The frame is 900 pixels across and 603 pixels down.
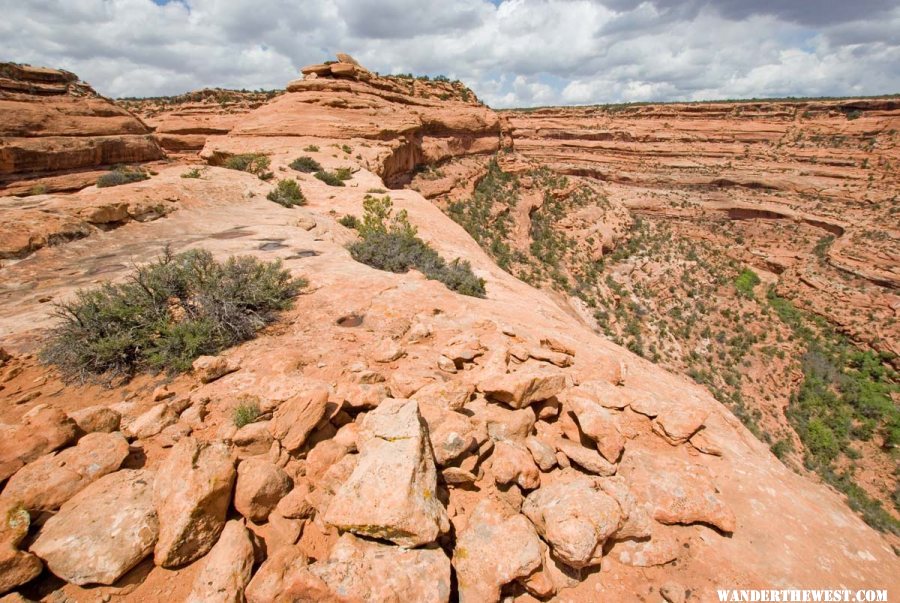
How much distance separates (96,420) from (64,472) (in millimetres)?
697

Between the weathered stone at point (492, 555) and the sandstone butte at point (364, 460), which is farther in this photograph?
the weathered stone at point (492, 555)

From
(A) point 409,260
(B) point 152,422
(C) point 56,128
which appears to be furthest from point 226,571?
(C) point 56,128

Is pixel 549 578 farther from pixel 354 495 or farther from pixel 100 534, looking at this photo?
pixel 100 534

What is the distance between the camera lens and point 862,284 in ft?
84.3

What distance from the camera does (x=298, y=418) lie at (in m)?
3.05

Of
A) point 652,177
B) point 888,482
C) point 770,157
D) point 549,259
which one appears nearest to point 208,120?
point 549,259

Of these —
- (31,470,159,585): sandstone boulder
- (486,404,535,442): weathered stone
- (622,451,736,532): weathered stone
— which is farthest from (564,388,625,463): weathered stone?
(31,470,159,585): sandstone boulder

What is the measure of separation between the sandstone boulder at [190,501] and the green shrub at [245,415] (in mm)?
645

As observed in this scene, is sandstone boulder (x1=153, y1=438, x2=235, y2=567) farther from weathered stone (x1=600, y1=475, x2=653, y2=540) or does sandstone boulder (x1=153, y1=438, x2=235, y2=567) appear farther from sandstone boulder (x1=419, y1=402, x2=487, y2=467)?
weathered stone (x1=600, y1=475, x2=653, y2=540)

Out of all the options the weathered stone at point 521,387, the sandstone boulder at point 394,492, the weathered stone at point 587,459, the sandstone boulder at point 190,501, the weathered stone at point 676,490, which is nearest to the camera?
the sandstone boulder at point 190,501

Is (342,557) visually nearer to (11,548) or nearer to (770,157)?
(11,548)

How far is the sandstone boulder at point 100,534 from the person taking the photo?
→ 197 cm

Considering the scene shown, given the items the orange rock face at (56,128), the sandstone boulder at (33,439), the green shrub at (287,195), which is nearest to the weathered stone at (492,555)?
the sandstone boulder at (33,439)

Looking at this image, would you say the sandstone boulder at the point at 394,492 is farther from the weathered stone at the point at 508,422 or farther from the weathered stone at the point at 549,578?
the weathered stone at the point at 508,422
